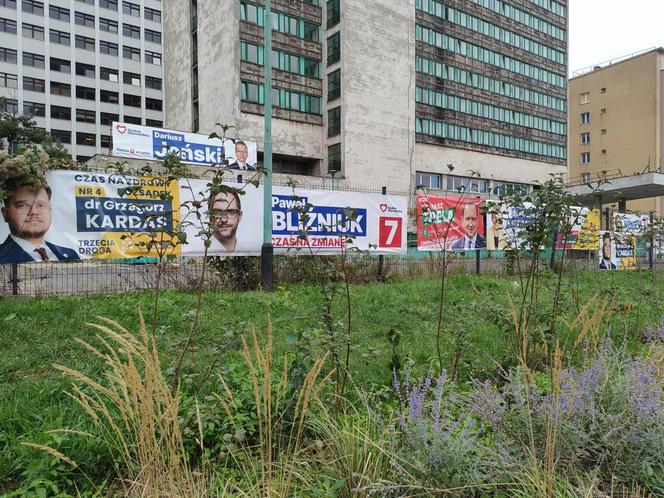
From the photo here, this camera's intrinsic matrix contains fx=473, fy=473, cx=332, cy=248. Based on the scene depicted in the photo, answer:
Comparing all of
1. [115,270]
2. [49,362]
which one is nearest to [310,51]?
[115,270]

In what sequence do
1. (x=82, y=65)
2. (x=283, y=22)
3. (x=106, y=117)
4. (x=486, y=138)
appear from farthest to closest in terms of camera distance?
1. (x=106, y=117)
2. (x=82, y=65)
3. (x=486, y=138)
4. (x=283, y=22)

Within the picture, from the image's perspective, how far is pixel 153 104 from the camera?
72688 mm

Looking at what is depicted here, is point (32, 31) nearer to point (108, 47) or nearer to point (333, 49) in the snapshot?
point (108, 47)

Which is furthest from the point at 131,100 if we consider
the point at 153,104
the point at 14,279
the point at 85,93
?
the point at 14,279

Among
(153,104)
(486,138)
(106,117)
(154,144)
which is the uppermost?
(153,104)

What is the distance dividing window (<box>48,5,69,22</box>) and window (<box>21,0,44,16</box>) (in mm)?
1057

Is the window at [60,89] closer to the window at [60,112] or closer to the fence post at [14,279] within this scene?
the window at [60,112]

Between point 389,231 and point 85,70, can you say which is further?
point 85,70

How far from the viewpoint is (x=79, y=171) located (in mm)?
7891

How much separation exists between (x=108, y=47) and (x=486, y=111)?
54.9 metres

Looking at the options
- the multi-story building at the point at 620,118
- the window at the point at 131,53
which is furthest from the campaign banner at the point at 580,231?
the window at the point at 131,53

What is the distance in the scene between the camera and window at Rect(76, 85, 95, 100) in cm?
6669

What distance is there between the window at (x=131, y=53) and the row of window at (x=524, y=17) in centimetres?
4909

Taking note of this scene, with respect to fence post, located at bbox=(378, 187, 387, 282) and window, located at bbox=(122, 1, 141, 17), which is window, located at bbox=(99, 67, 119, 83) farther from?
fence post, located at bbox=(378, 187, 387, 282)
